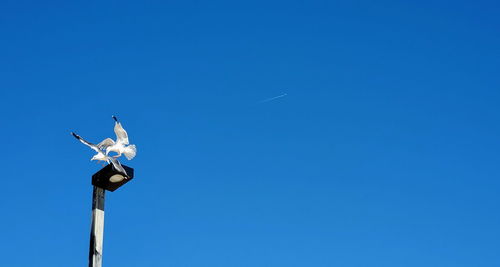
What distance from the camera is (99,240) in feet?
27.4

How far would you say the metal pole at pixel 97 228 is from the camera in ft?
27.0

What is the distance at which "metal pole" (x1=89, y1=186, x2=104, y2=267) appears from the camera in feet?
27.0

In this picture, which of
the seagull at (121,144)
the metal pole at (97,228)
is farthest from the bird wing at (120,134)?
the metal pole at (97,228)

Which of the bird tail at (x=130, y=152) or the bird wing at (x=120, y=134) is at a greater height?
the bird wing at (x=120, y=134)

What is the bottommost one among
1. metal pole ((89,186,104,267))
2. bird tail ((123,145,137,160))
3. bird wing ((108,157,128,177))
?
Result: metal pole ((89,186,104,267))

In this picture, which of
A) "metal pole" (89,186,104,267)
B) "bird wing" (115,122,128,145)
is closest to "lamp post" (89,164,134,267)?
"metal pole" (89,186,104,267)

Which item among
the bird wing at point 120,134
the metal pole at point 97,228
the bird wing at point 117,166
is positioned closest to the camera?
the metal pole at point 97,228

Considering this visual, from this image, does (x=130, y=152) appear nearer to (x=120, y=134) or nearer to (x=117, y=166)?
(x=120, y=134)

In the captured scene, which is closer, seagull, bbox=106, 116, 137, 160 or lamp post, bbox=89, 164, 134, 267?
lamp post, bbox=89, 164, 134, 267

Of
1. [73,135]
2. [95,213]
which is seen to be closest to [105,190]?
[95,213]

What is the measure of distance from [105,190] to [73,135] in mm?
897

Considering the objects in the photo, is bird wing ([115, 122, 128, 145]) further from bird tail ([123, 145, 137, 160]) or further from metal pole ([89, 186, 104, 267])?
metal pole ([89, 186, 104, 267])

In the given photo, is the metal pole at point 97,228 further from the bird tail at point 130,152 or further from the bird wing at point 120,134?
the bird wing at point 120,134

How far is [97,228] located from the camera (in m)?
8.44
